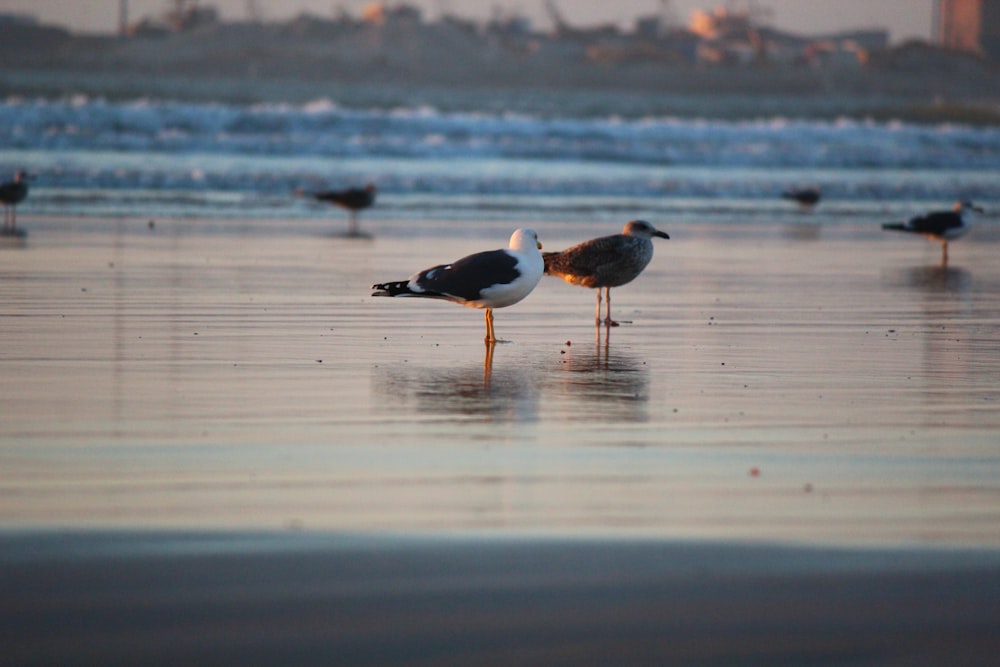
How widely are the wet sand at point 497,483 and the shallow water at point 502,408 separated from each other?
24 mm

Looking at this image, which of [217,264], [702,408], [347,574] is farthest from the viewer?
[217,264]

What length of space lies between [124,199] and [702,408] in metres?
18.8

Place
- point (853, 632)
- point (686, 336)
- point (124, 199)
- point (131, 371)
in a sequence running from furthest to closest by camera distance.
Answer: point (124, 199) < point (686, 336) < point (131, 371) < point (853, 632)

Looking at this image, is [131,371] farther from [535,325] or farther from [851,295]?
[851,295]

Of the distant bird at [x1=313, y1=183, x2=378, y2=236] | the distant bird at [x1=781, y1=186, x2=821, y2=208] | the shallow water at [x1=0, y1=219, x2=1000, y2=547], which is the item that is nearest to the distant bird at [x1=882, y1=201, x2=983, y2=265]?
the shallow water at [x1=0, y1=219, x2=1000, y2=547]

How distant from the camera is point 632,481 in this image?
17.0 ft

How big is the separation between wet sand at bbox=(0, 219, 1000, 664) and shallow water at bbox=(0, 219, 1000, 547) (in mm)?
24

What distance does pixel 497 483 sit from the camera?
5102 mm

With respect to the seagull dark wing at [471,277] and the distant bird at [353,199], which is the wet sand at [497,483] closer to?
the seagull dark wing at [471,277]

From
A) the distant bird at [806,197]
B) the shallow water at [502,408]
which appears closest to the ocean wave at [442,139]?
the distant bird at [806,197]

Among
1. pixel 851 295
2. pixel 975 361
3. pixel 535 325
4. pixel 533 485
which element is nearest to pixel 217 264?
pixel 535 325

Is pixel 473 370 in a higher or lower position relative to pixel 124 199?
lower

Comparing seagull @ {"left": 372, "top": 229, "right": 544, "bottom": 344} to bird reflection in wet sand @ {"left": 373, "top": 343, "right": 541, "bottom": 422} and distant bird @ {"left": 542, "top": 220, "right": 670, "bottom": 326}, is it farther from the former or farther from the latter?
distant bird @ {"left": 542, "top": 220, "right": 670, "bottom": 326}

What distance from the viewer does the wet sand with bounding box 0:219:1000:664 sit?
3701 millimetres
